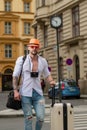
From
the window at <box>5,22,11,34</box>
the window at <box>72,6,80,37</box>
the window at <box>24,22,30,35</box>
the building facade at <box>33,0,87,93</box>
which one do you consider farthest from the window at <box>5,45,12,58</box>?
the window at <box>72,6,80,37</box>

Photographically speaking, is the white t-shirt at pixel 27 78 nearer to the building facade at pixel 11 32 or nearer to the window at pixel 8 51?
the building facade at pixel 11 32

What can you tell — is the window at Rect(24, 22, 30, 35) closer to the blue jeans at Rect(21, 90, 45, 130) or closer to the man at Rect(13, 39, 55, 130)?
the man at Rect(13, 39, 55, 130)

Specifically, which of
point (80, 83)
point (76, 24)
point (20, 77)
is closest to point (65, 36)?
point (76, 24)

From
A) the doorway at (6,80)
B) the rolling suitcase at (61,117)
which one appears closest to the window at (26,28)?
the doorway at (6,80)

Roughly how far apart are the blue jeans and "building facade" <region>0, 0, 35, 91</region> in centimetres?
5909

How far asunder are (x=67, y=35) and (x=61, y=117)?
3577 cm

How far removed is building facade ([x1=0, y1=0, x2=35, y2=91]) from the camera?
224 feet

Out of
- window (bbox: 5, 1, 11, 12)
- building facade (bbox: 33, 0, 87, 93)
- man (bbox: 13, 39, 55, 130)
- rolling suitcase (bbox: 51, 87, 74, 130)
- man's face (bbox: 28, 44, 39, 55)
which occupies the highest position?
window (bbox: 5, 1, 11, 12)

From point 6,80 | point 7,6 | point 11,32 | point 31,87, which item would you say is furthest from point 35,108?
point 7,6

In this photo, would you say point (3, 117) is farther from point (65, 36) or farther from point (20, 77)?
point (65, 36)

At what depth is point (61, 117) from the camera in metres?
7.95

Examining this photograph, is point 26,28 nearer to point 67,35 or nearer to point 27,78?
point 67,35

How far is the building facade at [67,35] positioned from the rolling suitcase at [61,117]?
92.6ft

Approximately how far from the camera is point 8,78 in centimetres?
6769
